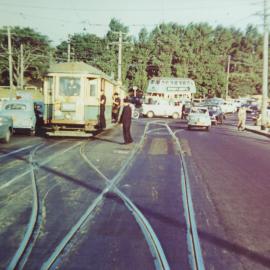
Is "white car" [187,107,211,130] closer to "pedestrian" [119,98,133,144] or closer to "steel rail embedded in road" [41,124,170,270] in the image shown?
"pedestrian" [119,98,133,144]

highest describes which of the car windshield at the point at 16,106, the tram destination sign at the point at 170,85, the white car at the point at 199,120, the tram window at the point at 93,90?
the tram destination sign at the point at 170,85

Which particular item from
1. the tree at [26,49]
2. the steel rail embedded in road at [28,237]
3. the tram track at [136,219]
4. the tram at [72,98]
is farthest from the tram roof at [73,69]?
the tree at [26,49]

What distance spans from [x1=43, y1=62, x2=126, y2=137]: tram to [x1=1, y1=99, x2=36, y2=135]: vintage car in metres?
1.27

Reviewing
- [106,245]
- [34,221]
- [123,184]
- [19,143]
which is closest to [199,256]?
[106,245]

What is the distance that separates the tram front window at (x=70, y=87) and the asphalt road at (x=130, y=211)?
577 centimetres

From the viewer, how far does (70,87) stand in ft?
66.5

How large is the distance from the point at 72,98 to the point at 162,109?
86.7 ft

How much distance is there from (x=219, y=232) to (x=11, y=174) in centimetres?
584

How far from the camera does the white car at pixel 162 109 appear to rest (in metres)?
45.8

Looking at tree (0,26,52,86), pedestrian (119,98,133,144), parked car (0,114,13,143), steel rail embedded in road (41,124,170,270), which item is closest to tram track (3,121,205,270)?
steel rail embedded in road (41,124,170,270)

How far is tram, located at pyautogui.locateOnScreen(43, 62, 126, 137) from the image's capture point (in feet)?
65.9

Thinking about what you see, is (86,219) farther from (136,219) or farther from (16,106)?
(16,106)

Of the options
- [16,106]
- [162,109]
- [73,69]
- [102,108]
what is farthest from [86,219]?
[162,109]

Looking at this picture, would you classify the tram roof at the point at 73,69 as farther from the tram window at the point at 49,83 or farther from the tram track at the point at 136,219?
the tram track at the point at 136,219
